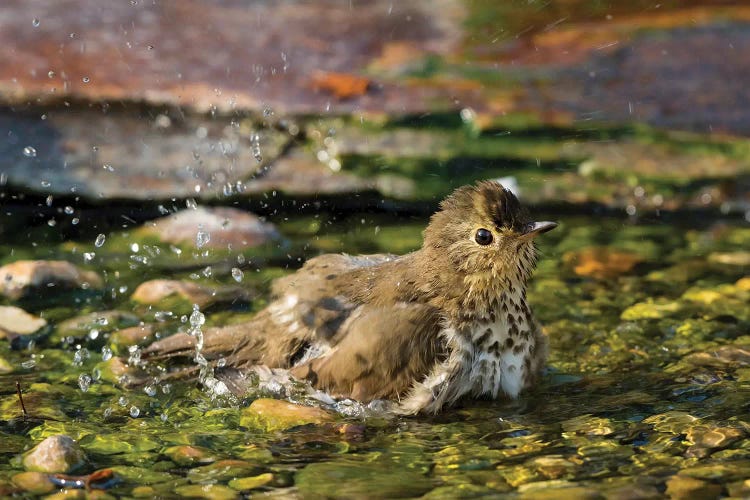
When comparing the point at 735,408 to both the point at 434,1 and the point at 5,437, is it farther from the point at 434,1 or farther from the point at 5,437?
the point at 434,1

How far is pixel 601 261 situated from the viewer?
690 cm

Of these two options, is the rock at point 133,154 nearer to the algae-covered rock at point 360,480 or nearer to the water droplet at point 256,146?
the water droplet at point 256,146

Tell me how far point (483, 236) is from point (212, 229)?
8.09 feet

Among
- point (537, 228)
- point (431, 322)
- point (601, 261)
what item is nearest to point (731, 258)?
point (601, 261)

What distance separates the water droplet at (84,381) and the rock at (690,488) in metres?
2.51

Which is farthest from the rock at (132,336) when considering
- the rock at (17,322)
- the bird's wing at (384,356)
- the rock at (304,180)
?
the rock at (304,180)

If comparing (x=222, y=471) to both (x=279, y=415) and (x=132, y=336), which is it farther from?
(x=132, y=336)

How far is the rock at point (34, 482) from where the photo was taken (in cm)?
417

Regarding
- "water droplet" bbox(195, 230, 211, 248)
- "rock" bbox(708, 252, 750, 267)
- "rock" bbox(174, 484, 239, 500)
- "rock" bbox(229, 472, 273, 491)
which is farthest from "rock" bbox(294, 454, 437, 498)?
"rock" bbox(708, 252, 750, 267)

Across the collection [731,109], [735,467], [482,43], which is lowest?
[735,467]

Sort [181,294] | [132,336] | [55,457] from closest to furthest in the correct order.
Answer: [55,457] < [132,336] < [181,294]

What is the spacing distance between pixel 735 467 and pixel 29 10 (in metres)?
6.79

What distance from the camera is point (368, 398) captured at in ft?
16.5

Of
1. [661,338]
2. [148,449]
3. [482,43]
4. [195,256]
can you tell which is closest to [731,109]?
[482,43]
